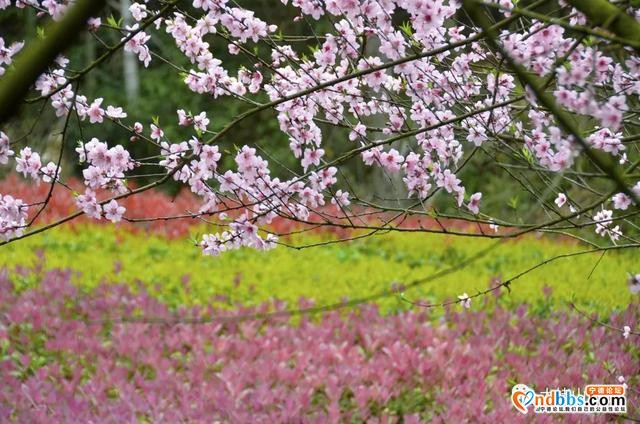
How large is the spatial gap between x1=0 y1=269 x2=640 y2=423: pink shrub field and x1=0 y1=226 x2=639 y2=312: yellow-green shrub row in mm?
568

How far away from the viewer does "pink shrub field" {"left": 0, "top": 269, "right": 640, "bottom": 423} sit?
4.35 meters

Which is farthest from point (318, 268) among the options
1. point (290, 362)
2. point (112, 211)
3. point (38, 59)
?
point (38, 59)

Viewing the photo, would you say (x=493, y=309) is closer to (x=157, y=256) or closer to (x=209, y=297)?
(x=209, y=297)

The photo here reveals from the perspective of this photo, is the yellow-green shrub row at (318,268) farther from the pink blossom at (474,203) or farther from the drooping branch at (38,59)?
the drooping branch at (38,59)

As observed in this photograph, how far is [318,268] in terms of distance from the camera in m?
8.23

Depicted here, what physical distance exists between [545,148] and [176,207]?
10.0 m

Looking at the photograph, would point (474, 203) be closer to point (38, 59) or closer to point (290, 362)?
point (290, 362)

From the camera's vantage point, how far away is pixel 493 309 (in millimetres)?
6539

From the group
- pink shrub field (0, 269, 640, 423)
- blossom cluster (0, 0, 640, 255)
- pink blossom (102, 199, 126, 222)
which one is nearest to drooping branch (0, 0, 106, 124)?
blossom cluster (0, 0, 640, 255)

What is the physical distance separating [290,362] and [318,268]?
3033mm

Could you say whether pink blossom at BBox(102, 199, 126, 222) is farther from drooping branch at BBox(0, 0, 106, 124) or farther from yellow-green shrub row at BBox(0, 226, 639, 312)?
yellow-green shrub row at BBox(0, 226, 639, 312)

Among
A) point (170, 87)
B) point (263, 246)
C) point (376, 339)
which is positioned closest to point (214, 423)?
point (263, 246)

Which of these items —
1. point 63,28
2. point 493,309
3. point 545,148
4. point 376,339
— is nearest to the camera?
point 63,28

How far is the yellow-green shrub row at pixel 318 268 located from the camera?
6.93 meters
